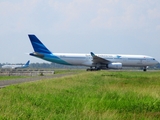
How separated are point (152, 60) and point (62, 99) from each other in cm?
5056

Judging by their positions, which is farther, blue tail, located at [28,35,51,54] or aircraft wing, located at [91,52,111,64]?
blue tail, located at [28,35,51,54]

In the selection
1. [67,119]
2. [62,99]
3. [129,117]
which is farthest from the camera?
[62,99]

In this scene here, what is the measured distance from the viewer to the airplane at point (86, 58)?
2277 inches

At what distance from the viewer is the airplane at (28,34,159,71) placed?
190 ft

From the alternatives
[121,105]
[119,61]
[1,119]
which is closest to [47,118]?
[1,119]

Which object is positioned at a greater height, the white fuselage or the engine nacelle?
the white fuselage

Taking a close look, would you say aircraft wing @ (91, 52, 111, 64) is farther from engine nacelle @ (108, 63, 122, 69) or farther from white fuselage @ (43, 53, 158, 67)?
engine nacelle @ (108, 63, 122, 69)

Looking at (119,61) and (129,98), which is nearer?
(129,98)

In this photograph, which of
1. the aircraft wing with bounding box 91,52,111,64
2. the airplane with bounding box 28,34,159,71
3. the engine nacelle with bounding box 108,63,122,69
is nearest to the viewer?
the engine nacelle with bounding box 108,63,122,69

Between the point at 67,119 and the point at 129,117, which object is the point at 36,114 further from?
the point at 129,117

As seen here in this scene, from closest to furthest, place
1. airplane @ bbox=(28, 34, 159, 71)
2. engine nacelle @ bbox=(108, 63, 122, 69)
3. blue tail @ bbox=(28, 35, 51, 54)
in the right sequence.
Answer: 1. engine nacelle @ bbox=(108, 63, 122, 69)
2. airplane @ bbox=(28, 34, 159, 71)
3. blue tail @ bbox=(28, 35, 51, 54)

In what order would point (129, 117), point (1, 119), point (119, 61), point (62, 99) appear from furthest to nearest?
point (119, 61)
point (62, 99)
point (129, 117)
point (1, 119)

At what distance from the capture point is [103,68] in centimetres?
6062

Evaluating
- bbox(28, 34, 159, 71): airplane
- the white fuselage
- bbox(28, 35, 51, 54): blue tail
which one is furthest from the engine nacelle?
bbox(28, 35, 51, 54): blue tail
